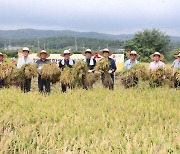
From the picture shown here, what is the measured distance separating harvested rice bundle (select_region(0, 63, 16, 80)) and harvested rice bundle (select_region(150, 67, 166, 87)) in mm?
2990

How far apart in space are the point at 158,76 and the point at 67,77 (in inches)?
73.2

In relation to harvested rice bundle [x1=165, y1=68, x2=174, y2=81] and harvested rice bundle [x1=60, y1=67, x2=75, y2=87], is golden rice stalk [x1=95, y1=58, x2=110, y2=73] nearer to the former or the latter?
harvested rice bundle [x1=60, y1=67, x2=75, y2=87]

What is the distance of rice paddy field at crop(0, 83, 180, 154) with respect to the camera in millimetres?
3277

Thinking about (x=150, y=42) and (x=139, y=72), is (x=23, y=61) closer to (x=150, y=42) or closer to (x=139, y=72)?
(x=139, y=72)

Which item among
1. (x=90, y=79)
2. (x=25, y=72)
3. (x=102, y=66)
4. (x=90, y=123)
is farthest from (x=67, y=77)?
(x=90, y=123)

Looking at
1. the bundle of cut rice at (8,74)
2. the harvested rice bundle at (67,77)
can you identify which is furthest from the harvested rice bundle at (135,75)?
the bundle of cut rice at (8,74)

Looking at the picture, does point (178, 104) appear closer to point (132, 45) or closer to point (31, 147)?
point (31, 147)

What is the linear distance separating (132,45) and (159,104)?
123ft

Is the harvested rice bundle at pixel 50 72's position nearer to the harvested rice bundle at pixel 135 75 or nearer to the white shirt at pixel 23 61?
the white shirt at pixel 23 61

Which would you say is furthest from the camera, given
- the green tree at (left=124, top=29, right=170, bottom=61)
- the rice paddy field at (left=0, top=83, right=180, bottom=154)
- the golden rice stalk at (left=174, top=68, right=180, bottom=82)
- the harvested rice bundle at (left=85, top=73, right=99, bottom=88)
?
the green tree at (left=124, top=29, right=170, bottom=61)

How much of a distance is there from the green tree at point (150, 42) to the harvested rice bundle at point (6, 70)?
113 feet

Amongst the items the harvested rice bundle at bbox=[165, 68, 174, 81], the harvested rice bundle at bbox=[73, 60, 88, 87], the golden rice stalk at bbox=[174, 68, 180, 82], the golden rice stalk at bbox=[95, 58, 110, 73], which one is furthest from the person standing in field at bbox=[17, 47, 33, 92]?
the golden rice stalk at bbox=[174, 68, 180, 82]

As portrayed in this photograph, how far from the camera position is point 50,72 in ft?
25.2

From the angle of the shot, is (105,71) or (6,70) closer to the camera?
(105,71)
